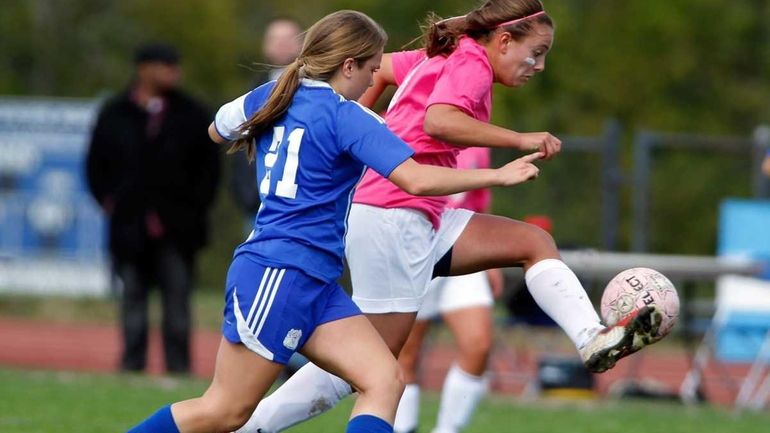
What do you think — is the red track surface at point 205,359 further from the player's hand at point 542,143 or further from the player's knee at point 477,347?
the player's hand at point 542,143

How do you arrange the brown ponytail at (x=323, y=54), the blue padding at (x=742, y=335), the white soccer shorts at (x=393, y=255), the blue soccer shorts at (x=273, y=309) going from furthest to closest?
the blue padding at (x=742, y=335) → the white soccer shorts at (x=393, y=255) → the brown ponytail at (x=323, y=54) → the blue soccer shorts at (x=273, y=309)

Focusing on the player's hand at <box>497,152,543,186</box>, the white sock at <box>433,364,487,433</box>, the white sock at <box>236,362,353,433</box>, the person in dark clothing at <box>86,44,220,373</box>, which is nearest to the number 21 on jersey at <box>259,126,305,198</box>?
the player's hand at <box>497,152,543,186</box>

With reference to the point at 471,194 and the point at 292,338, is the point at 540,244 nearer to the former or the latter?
the point at 292,338

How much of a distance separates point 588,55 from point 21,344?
1418cm

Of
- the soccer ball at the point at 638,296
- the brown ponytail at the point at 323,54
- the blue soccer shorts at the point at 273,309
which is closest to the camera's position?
the blue soccer shorts at the point at 273,309

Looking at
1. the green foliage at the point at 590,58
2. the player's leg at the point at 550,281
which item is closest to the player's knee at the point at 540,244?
the player's leg at the point at 550,281

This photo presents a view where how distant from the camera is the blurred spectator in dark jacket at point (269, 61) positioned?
10477mm

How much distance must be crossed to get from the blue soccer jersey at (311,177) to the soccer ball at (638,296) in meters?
0.97

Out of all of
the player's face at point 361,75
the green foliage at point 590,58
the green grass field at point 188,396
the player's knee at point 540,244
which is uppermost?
the player's face at point 361,75

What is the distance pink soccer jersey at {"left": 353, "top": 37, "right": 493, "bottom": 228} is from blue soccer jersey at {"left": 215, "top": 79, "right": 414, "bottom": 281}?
1.49 feet

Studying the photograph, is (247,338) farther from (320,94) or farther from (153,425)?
(320,94)

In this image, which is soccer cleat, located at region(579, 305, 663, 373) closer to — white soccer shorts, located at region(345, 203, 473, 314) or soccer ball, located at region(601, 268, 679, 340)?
soccer ball, located at region(601, 268, 679, 340)

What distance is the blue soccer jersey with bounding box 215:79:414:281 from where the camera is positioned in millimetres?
5051

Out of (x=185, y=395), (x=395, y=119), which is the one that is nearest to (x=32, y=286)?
(x=185, y=395)
